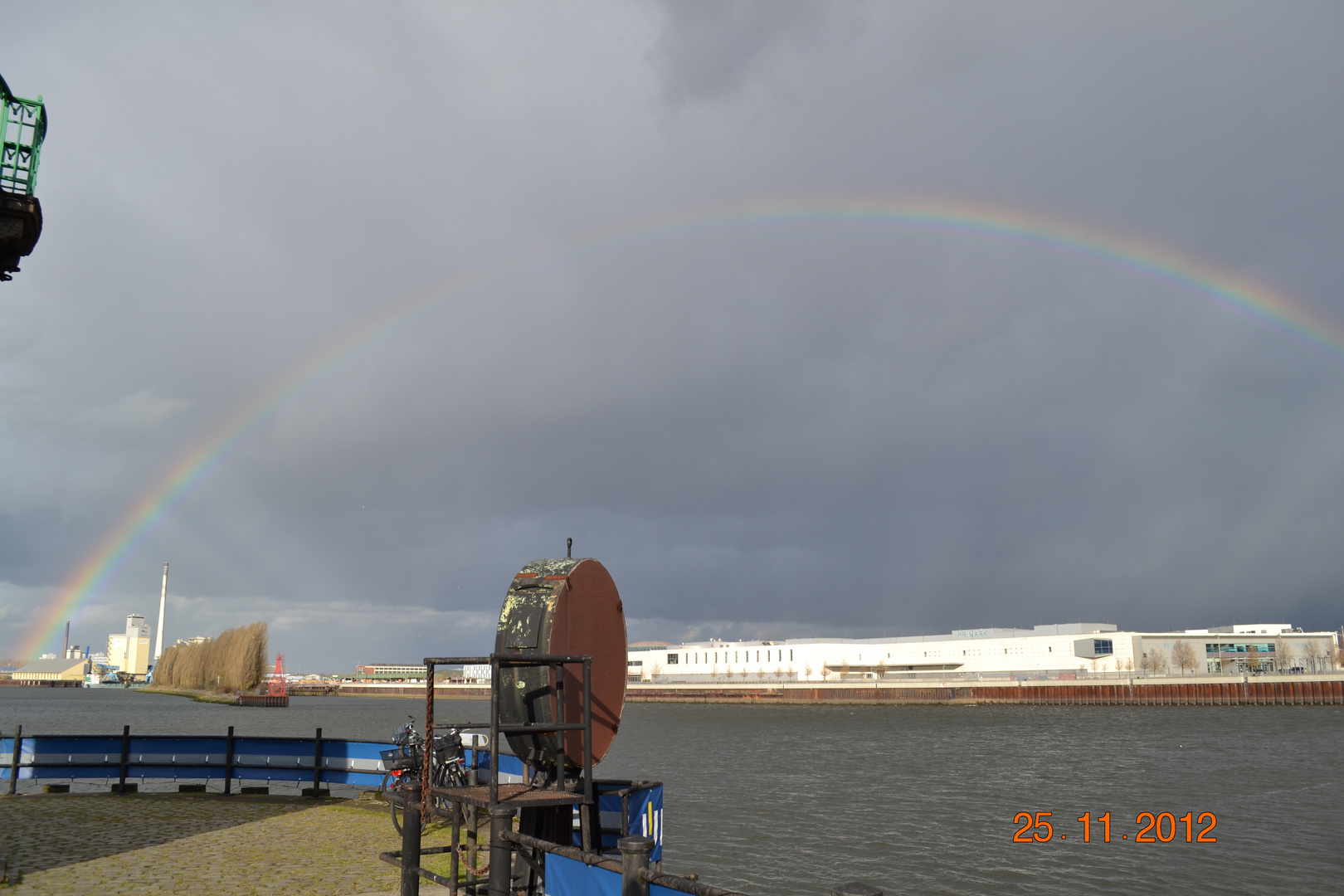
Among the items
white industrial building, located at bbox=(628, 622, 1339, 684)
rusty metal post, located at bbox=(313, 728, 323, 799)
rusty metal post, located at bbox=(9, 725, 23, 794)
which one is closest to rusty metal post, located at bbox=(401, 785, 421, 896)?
rusty metal post, located at bbox=(313, 728, 323, 799)

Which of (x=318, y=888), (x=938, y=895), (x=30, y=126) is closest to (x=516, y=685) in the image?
(x=318, y=888)

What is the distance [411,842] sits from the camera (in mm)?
10117

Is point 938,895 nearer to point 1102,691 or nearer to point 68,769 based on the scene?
point 68,769

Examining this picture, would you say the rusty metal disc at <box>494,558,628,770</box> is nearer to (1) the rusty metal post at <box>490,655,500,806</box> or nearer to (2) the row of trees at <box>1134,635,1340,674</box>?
(1) the rusty metal post at <box>490,655,500,806</box>

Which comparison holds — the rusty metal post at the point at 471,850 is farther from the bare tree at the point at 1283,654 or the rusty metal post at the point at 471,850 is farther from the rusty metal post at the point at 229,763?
the bare tree at the point at 1283,654

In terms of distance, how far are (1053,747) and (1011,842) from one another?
4177 cm

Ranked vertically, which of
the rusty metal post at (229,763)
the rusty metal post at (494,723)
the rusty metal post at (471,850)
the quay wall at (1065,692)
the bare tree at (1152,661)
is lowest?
the quay wall at (1065,692)

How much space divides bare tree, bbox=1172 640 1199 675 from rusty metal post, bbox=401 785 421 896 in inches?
8147

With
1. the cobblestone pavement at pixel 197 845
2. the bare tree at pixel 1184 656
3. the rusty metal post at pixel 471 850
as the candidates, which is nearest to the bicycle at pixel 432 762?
the cobblestone pavement at pixel 197 845

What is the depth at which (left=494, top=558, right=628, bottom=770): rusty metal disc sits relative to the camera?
11852 millimetres

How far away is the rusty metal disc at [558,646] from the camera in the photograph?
1185 cm

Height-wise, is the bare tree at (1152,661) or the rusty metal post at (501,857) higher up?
the rusty metal post at (501,857)

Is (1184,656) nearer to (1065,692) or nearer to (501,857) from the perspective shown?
(1065,692)

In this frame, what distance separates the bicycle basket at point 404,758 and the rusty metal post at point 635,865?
1271cm
